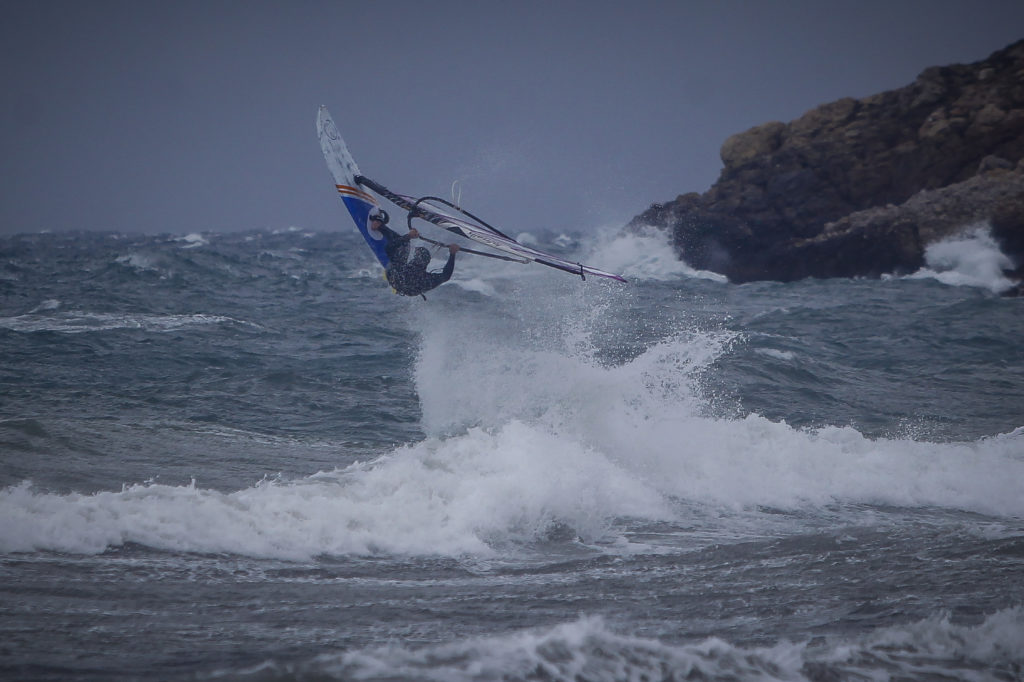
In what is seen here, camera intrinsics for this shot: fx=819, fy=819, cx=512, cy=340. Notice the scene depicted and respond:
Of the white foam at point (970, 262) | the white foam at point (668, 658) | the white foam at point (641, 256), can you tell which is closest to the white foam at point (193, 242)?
the white foam at point (641, 256)

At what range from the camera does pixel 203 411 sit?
38.4 ft

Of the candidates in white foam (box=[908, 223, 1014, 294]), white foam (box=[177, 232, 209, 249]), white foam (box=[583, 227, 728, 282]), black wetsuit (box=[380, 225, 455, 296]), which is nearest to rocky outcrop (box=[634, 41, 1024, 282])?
white foam (box=[908, 223, 1014, 294])

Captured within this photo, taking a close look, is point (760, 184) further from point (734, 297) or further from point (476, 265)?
point (476, 265)

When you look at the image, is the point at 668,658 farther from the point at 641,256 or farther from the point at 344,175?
the point at 641,256

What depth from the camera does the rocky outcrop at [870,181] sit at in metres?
30.4

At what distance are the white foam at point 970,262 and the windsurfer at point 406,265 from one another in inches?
863

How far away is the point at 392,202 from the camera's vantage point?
38.6ft

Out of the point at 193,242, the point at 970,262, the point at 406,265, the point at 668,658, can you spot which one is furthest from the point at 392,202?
the point at 193,242

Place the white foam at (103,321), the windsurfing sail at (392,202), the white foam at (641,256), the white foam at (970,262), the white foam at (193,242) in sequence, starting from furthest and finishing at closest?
the white foam at (193,242), the white foam at (641,256), the white foam at (970,262), the white foam at (103,321), the windsurfing sail at (392,202)

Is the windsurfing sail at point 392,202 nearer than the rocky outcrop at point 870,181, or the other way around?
the windsurfing sail at point 392,202

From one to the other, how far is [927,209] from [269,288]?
79.0 feet

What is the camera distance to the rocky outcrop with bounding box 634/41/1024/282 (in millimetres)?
30444

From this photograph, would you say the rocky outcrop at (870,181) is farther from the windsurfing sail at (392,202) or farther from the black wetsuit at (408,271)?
the black wetsuit at (408,271)

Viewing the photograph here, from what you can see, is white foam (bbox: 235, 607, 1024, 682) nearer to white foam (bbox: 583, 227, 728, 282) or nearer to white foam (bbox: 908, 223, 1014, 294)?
white foam (bbox: 908, 223, 1014, 294)
